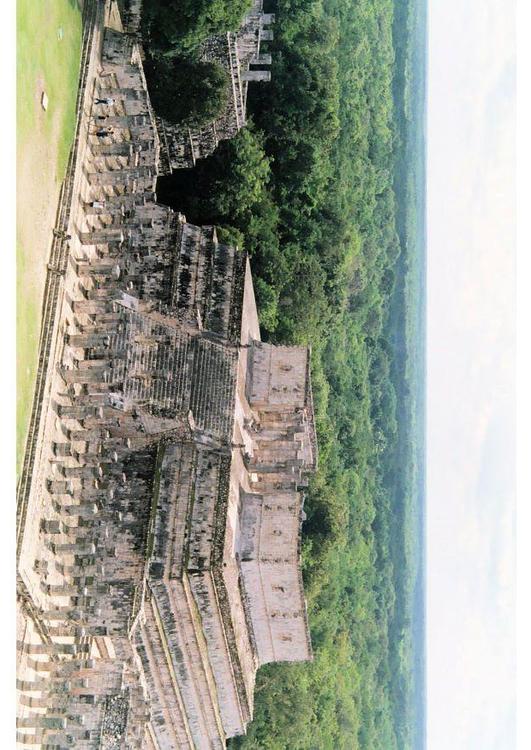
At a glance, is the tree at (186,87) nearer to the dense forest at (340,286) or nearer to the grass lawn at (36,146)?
the dense forest at (340,286)

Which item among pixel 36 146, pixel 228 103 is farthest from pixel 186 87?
pixel 36 146

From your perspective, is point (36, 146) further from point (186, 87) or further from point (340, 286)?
point (340, 286)

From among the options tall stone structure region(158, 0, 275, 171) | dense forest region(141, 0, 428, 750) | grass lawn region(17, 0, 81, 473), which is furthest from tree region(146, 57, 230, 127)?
grass lawn region(17, 0, 81, 473)

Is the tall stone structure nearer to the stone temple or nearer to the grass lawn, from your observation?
the stone temple

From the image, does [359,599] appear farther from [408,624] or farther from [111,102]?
[111,102]

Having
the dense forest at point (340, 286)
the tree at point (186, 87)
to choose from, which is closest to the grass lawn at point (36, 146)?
the dense forest at point (340, 286)

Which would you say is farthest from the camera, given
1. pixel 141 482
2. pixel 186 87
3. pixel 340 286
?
pixel 340 286
